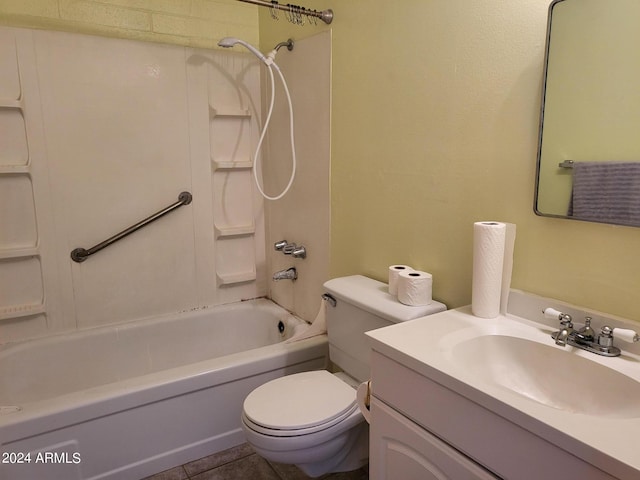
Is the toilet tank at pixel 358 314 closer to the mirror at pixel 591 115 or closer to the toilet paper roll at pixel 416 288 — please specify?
the toilet paper roll at pixel 416 288

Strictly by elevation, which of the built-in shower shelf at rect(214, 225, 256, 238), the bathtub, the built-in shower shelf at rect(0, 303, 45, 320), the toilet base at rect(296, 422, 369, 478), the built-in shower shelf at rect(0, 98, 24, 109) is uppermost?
the built-in shower shelf at rect(0, 98, 24, 109)

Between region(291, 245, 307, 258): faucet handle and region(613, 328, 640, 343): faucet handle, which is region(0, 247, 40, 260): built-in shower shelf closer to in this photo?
region(291, 245, 307, 258): faucet handle

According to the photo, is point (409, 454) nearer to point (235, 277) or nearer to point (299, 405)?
point (299, 405)

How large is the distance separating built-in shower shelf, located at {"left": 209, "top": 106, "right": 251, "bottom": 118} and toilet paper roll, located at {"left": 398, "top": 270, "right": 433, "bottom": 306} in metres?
1.50

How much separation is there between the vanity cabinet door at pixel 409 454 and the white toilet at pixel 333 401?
299 millimetres

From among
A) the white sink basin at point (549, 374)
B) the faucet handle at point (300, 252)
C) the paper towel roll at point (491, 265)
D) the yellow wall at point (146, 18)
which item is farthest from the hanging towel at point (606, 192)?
the yellow wall at point (146, 18)

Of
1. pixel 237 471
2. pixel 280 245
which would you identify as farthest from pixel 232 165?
pixel 237 471

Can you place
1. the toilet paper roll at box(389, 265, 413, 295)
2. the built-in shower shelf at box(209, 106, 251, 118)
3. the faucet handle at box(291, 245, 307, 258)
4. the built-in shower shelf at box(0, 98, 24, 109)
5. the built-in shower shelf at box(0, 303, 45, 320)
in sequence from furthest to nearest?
the built-in shower shelf at box(209, 106, 251, 118)
the faucet handle at box(291, 245, 307, 258)
the built-in shower shelf at box(0, 303, 45, 320)
the built-in shower shelf at box(0, 98, 24, 109)
the toilet paper roll at box(389, 265, 413, 295)

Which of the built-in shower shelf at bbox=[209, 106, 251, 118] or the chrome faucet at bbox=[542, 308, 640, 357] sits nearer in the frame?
the chrome faucet at bbox=[542, 308, 640, 357]

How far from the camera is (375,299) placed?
5.34 ft

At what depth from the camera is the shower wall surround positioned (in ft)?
6.89

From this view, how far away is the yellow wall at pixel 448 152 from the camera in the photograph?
1212mm

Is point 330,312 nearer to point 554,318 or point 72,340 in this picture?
point 554,318

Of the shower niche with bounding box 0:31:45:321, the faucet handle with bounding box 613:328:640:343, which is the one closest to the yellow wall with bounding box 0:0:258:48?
the shower niche with bounding box 0:31:45:321
